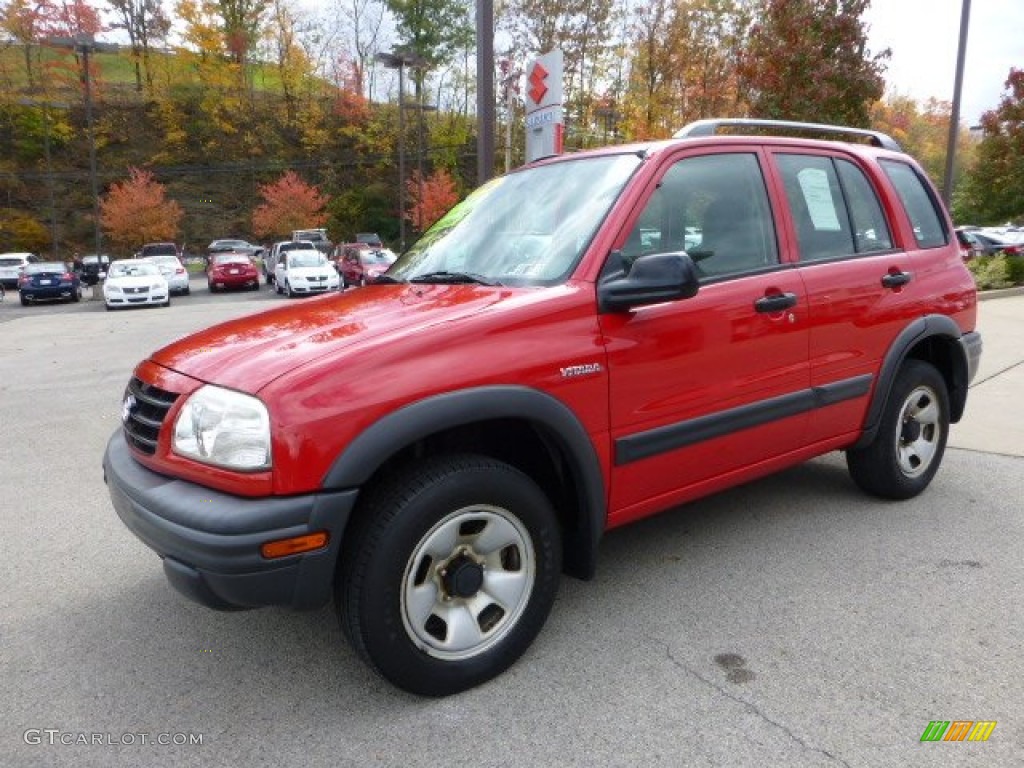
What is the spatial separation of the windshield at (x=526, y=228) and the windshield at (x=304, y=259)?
69.1 feet

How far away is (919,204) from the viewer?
4.29 meters

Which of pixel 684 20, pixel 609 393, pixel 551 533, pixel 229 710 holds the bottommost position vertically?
pixel 229 710

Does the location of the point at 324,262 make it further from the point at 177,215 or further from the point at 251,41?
the point at 251,41

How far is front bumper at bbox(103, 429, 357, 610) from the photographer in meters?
2.22

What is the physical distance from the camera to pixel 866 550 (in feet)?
12.2

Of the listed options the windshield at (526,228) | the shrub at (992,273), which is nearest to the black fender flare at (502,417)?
the windshield at (526,228)

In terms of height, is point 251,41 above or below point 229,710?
above

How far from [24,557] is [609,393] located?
10.0 ft

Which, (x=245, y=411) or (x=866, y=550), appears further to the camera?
(x=866, y=550)

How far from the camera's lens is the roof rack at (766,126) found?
3.50m

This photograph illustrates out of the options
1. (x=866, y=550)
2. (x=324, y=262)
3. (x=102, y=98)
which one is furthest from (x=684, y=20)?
(x=102, y=98)

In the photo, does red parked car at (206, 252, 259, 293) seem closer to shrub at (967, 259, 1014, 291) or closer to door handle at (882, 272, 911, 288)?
shrub at (967, 259, 1014, 291)

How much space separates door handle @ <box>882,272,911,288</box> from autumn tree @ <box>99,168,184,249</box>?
153 ft

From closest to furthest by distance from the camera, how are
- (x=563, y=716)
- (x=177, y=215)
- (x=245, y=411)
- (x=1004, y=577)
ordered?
(x=245, y=411)
(x=563, y=716)
(x=1004, y=577)
(x=177, y=215)
